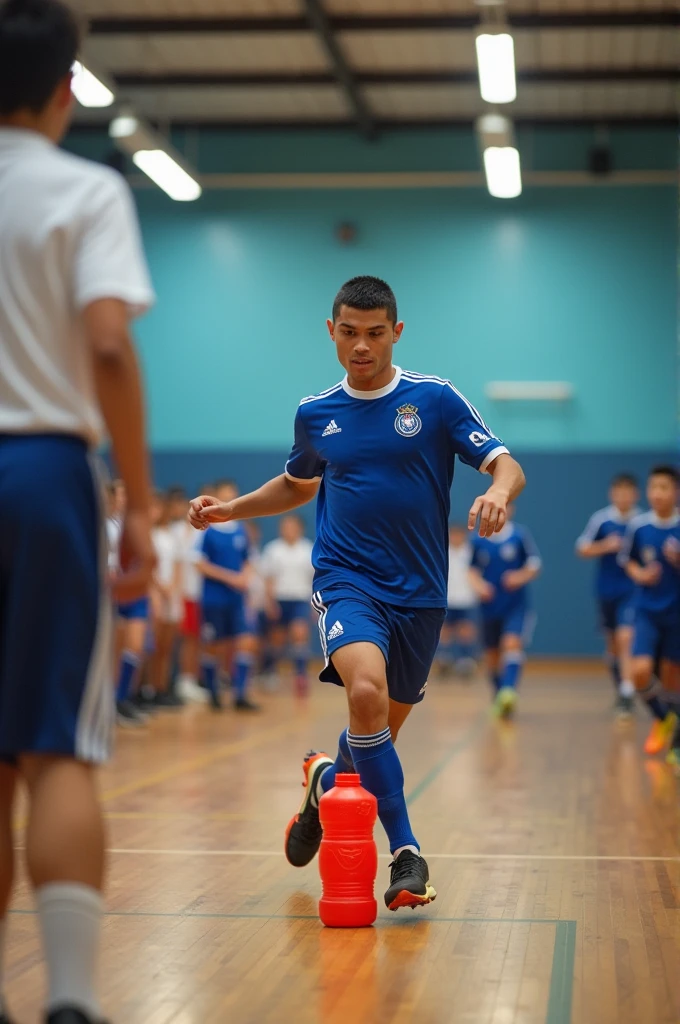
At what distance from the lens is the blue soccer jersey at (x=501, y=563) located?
12.0 m

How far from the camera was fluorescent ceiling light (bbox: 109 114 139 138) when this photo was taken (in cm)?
1448

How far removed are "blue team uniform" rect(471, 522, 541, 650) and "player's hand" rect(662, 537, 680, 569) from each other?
3.50 metres

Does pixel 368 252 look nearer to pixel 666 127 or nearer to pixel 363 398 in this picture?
pixel 666 127

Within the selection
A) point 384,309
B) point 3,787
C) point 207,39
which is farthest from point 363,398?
point 207,39

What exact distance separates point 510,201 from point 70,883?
58.3 ft

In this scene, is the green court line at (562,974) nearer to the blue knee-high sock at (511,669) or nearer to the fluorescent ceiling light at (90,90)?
the blue knee-high sock at (511,669)

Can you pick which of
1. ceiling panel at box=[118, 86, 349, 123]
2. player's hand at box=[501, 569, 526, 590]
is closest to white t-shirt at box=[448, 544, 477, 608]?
player's hand at box=[501, 569, 526, 590]

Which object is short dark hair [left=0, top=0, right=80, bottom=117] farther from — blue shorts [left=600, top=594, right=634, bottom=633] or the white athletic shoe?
the white athletic shoe

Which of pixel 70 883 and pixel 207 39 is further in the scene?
pixel 207 39

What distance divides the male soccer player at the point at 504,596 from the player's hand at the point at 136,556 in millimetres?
9292

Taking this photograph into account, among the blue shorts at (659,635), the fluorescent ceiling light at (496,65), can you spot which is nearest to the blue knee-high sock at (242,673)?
the blue shorts at (659,635)

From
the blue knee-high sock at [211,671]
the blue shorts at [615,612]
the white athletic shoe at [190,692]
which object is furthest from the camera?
the white athletic shoe at [190,692]

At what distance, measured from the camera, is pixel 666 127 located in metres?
18.3

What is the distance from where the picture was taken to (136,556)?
7.62ft
